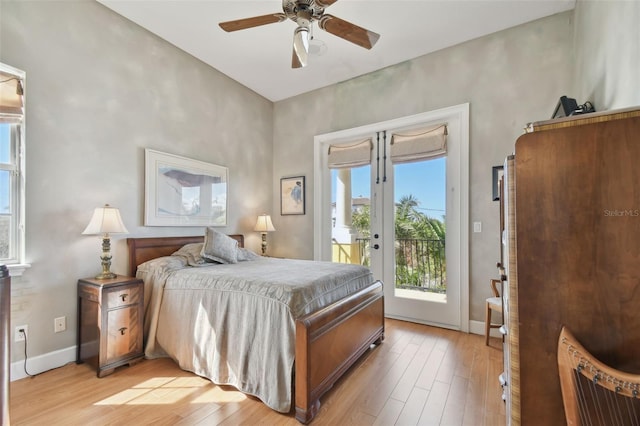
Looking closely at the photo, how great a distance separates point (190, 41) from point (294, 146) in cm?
188

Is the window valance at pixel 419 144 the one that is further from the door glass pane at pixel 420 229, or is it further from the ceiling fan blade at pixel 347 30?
the ceiling fan blade at pixel 347 30

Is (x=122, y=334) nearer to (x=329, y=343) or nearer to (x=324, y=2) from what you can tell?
(x=329, y=343)

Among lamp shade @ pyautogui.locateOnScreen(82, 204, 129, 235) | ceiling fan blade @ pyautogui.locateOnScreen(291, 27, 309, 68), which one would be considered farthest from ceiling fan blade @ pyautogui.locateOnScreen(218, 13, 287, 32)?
lamp shade @ pyautogui.locateOnScreen(82, 204, 129, 235)

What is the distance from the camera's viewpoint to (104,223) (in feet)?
7.81

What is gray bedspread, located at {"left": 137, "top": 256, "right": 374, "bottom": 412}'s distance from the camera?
1840mm

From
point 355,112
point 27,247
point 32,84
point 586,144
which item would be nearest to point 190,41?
point 32,84

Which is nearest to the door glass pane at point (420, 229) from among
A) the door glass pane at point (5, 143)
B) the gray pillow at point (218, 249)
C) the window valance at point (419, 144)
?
the window valance at point (419, 144)

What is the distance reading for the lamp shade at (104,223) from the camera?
92.8 inches

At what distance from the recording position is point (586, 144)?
95 cm

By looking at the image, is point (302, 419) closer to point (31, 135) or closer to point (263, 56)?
point (31, 135)

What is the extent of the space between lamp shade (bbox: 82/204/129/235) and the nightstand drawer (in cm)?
47

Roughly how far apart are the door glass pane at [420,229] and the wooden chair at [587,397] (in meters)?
2.56

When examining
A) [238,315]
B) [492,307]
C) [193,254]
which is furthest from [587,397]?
[193,254]

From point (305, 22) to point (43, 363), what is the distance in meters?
3.26
